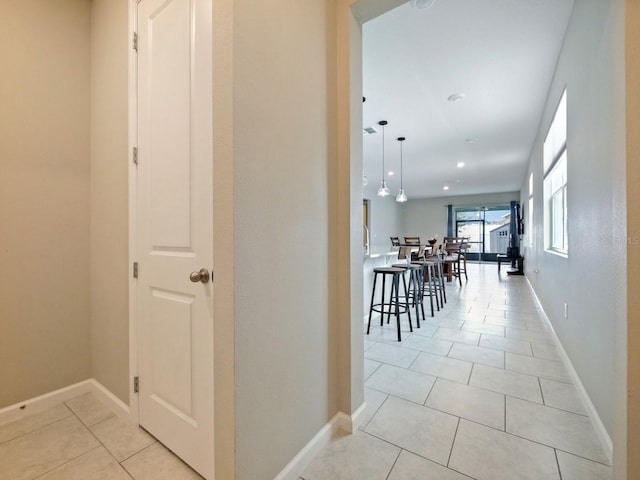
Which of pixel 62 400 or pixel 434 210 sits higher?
pixel 434 210

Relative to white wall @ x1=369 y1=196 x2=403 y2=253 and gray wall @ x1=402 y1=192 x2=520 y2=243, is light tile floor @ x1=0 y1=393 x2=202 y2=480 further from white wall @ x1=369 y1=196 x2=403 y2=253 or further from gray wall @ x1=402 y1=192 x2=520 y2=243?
gray wall @ x1=402 y1=192 x2=520 y2=243

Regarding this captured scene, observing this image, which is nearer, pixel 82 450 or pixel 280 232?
pixel 280 232

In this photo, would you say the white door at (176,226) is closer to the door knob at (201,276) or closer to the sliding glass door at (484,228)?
the door knob at (201,276)

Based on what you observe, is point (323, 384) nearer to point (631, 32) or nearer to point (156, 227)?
point (156, 227)

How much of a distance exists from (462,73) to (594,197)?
202cm

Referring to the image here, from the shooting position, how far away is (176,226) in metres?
1.37

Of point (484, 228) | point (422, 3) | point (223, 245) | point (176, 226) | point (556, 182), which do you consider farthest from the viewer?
point (484, 228)

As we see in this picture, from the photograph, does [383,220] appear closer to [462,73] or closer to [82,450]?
[462,73]

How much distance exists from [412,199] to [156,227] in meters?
12.4


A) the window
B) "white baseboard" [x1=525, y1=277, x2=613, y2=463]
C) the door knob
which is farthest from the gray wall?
the door knob

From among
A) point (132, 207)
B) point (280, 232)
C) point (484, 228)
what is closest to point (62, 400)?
point (132, 207)

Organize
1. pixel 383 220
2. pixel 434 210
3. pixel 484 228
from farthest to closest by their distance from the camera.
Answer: pixel 434 210, pixel 484 228, pixel 383 220

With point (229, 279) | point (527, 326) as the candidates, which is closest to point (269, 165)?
point (229, 279)

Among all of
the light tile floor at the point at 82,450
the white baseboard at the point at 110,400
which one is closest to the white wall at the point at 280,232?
the light tile floor at the point at 82,450
